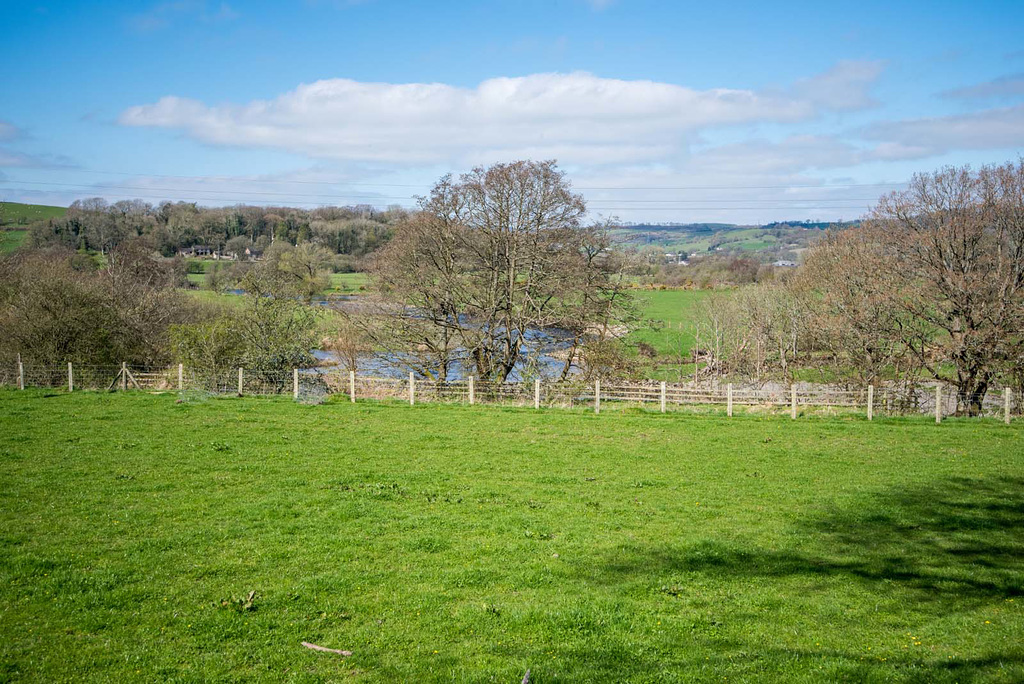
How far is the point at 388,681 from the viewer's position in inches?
218

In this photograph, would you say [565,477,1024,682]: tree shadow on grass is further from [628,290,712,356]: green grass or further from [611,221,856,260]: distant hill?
[611,221,856,260]: distant hill

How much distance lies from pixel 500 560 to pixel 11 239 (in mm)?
52511

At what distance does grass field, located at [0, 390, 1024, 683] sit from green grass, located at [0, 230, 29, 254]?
1305 inches

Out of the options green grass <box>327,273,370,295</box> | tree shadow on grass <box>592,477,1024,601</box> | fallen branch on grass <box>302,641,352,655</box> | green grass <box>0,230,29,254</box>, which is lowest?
tree shadow on grass <box>592,477,1024,601</box>

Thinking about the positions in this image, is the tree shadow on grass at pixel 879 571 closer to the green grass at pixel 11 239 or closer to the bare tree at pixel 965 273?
the bare tree at pixel 965 273

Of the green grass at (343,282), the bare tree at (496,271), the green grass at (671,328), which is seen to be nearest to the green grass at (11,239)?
the green grass at (343,282)

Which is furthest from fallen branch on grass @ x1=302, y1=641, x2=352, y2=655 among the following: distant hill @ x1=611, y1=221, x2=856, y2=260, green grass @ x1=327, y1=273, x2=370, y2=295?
distant hill @ x1=611, y1=221, x2=856, y2=260

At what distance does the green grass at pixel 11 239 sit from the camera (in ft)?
133

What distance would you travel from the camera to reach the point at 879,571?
8.31 m

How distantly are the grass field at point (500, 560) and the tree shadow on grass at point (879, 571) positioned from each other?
38mm

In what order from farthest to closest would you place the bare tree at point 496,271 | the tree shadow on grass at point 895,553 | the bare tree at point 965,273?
the bare tree at point 496,271
the bare tree at point 965,273
the tree shadow on grass at point 895,553

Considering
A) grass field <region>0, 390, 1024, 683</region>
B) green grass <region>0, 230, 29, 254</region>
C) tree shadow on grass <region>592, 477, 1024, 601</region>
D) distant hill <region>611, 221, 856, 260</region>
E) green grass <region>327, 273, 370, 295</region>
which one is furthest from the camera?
distant hill <region>611, 221, 856, 260</region>

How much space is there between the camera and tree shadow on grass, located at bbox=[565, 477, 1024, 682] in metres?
5.93

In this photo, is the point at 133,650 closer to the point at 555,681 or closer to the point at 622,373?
the point at 555,681
